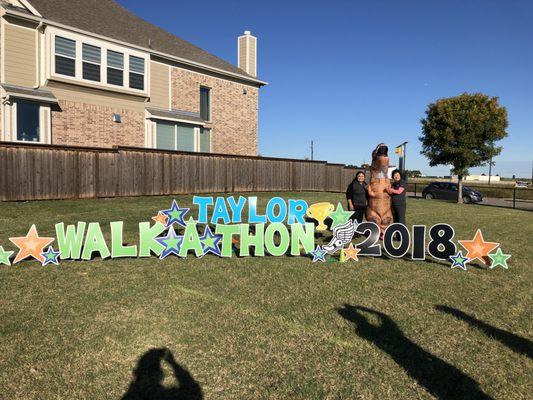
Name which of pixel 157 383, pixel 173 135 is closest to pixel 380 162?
pixel 157 383

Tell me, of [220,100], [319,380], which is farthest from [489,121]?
[319,380]

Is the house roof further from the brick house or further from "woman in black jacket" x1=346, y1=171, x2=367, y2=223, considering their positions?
"woman in black jacket" x1=346, y1=171, x2=367, y2=223

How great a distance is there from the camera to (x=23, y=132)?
55.9 ft

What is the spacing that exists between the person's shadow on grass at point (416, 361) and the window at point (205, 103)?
71.4 feet

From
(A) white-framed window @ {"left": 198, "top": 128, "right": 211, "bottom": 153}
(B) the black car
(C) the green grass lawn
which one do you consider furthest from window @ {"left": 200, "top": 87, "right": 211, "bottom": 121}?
(C) the green grass lawn

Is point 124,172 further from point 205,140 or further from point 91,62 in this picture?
point 205,140

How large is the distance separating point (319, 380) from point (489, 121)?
26658 millimetres

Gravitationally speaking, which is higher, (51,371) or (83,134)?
(83,134)

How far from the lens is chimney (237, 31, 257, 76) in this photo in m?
28.2

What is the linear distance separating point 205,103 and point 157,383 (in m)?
23.3

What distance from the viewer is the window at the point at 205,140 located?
24.7 m

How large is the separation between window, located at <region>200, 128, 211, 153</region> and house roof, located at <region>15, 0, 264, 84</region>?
3.82 m

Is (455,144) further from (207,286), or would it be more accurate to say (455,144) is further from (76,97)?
(207,286)

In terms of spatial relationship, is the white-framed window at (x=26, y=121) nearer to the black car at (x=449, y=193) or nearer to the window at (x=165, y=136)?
the window at (x=165, y=136)
